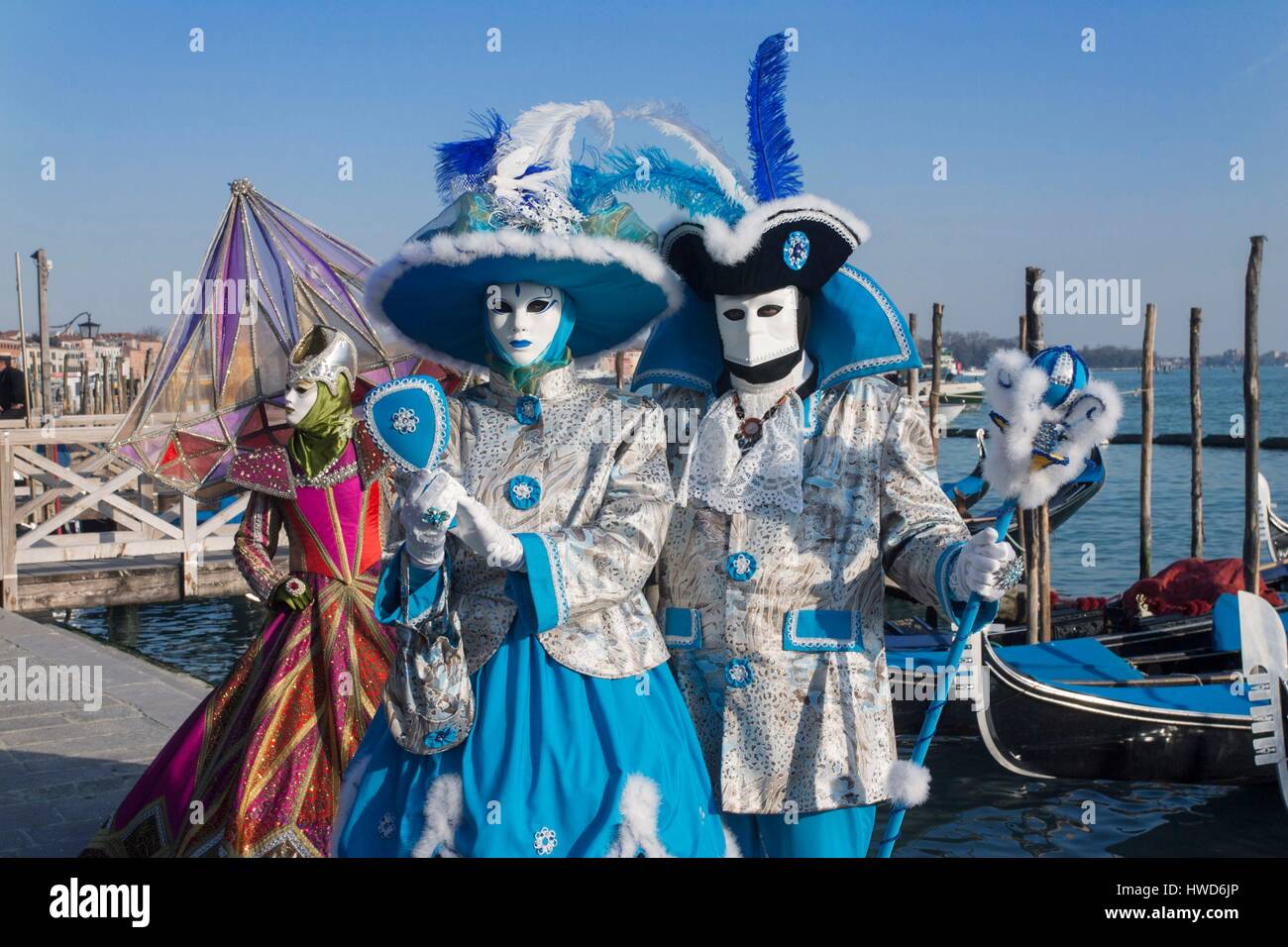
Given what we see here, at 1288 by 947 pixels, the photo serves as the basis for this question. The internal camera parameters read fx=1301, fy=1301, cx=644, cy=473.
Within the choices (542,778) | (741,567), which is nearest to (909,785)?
(741,567)

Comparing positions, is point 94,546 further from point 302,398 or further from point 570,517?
point 570,517

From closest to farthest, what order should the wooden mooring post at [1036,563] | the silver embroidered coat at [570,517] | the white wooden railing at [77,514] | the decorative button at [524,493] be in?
the silver embroidered coat at [570,517] < the decorative button at [524,493] < the wooden mooring post at [1036,563] < the white wooden railing at [77,514]

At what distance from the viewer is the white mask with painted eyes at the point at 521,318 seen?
8.18ft

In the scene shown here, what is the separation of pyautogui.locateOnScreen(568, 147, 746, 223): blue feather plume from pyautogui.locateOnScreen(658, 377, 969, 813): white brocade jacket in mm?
495

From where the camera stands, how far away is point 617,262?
2.48m

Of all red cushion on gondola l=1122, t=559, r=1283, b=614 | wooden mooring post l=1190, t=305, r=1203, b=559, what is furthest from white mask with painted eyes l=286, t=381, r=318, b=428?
wooden mooring post l=1190, t=305, r=1203, b=559

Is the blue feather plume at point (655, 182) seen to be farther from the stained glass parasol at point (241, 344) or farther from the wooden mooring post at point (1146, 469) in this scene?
the wooden mooring post at point (1146, 469)

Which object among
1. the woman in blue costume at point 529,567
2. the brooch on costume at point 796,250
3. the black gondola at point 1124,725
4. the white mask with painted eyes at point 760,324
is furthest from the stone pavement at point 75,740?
the black gondola at point 1124,725

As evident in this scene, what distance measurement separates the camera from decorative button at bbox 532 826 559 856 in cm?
218
